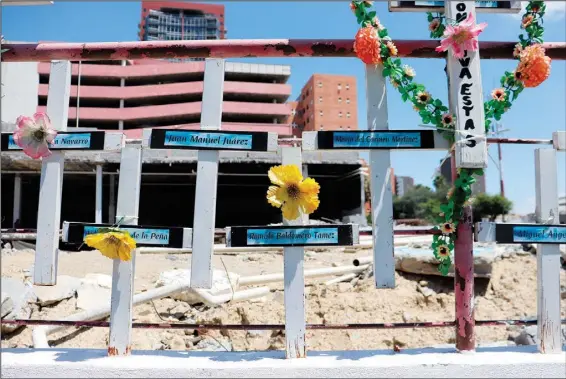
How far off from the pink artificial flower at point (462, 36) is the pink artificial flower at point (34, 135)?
290 cm

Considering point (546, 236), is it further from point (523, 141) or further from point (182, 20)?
point (182, 20)

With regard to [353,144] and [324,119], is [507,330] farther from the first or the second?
[324,119]

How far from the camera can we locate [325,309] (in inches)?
285

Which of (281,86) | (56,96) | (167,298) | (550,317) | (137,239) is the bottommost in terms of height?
(167,298)

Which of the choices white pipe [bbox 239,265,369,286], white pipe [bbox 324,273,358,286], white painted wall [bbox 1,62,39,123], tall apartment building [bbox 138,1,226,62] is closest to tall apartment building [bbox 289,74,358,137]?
white painted wall [bbox 1,62,39,123]

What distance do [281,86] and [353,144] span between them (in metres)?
46.3

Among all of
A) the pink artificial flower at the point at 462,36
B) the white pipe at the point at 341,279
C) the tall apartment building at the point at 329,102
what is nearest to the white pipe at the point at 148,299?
the white pipe at the point at 341,279

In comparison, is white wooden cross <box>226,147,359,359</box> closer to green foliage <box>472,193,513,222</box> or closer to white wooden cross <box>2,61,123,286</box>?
white wooden cross <box>2,61,123,286</box>

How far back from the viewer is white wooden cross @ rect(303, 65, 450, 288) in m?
3.09

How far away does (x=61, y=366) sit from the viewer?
2.83 metres

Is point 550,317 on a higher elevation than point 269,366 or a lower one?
higher

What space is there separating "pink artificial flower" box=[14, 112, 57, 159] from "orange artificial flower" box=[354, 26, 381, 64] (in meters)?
2.30

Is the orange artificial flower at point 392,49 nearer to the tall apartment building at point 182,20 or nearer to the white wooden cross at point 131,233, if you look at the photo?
the white wooden cross at point 131,233

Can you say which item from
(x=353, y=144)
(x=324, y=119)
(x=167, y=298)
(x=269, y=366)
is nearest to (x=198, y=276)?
(x=269, y=366)
